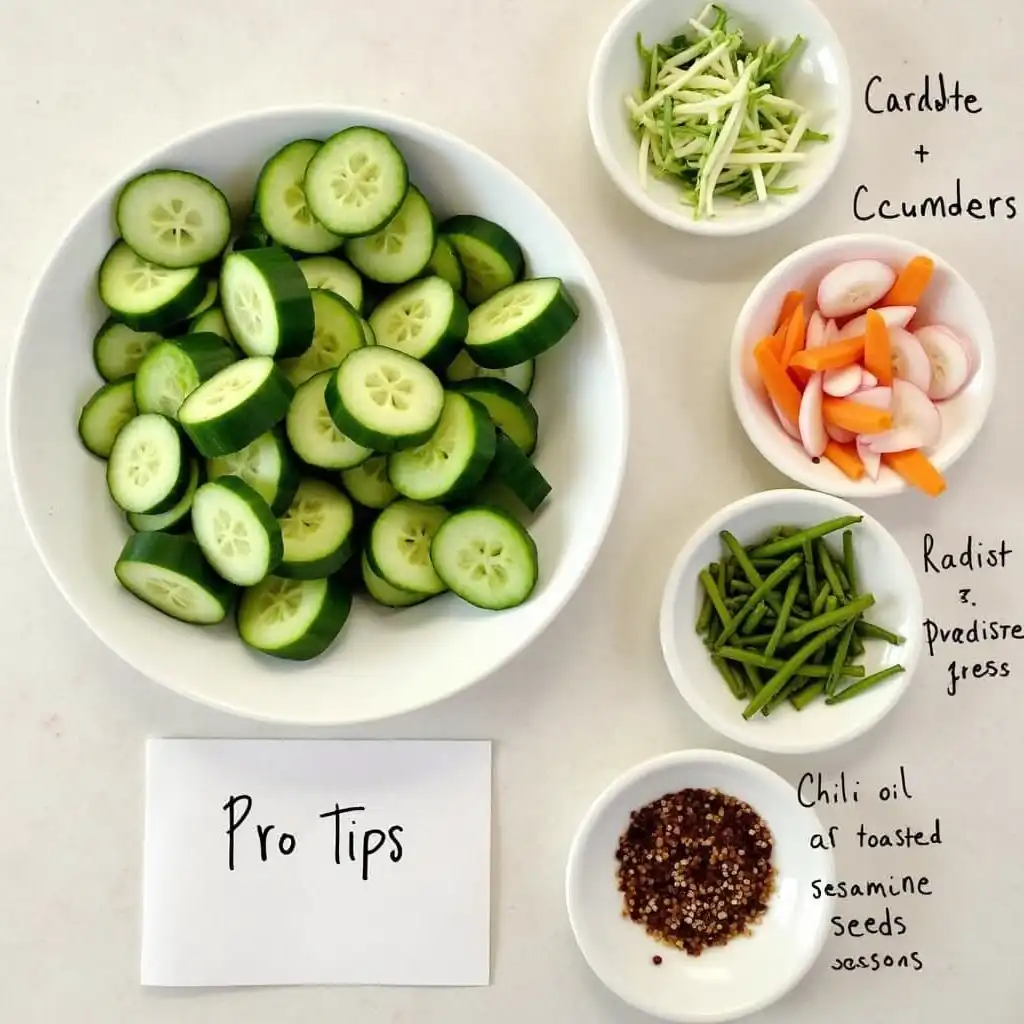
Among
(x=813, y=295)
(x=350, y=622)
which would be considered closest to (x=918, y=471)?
(x=813, y=295)

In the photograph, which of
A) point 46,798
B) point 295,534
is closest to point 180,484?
point 295,534

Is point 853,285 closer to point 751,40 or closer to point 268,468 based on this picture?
point 751,40

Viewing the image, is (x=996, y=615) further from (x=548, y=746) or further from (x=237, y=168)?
(x=237, y=168)

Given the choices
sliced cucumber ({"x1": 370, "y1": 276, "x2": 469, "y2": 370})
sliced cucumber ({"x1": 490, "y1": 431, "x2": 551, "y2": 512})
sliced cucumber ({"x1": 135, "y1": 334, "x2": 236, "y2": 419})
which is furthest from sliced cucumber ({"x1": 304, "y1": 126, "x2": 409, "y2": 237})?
sliced cucumber ({"x1": 490, "y1": 431, "x2": 551, "y2": 512})

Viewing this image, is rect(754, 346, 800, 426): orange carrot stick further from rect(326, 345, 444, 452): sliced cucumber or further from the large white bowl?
rect(326, 345, 444, 452): sliced cucumber

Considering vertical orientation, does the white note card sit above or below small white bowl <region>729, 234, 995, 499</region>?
below

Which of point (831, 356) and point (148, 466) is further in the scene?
point (831, 356)

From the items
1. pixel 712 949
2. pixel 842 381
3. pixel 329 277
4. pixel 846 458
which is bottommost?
pixel 712 949
